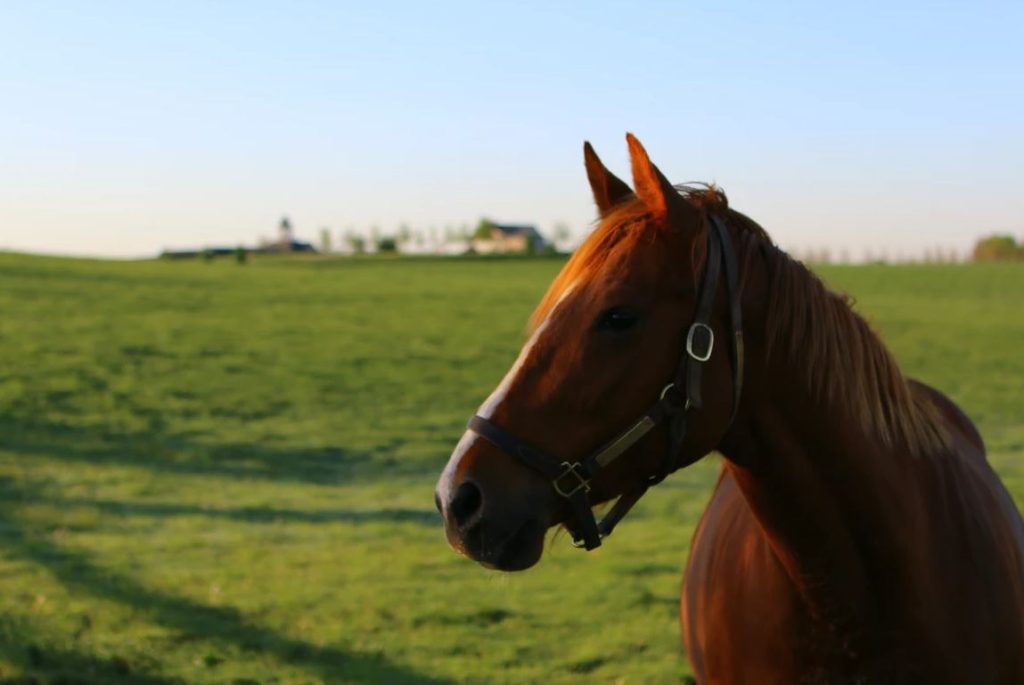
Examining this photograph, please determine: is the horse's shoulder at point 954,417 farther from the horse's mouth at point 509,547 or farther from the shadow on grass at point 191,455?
the shadow on grass at point 191,455

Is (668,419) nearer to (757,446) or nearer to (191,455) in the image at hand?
(757,446)

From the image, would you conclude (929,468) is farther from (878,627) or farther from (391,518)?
(391,518)

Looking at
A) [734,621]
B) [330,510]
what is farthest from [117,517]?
[734,621]

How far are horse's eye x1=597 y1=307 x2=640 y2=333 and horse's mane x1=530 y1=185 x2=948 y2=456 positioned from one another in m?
0.12

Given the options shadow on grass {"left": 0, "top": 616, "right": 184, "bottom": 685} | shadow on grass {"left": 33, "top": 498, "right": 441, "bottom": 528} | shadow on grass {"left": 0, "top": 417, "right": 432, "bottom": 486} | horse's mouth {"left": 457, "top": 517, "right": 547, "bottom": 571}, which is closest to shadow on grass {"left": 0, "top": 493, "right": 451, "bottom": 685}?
shadow on grass {"left": 0, "top": 616, "right": 184, "bottom": 685}

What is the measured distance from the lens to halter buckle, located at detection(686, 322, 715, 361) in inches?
95.0

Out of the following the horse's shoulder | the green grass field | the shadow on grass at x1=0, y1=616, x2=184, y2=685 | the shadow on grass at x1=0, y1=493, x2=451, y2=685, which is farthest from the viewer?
the green grass field

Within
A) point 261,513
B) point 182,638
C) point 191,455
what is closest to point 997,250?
point 191,455

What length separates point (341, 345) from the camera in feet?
81.1

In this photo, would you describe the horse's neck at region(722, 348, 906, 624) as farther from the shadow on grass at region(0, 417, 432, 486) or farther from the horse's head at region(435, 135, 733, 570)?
the shadow on grass at region(0, 417, 432, 486)

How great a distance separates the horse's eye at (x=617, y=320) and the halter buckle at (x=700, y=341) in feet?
0.39

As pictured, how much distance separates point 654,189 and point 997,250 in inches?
2381

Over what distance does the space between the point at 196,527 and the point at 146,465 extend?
12.5 feet

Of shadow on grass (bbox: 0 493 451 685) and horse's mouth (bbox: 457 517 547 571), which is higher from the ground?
horse's mouth (bbox: 457 517 547 571)
